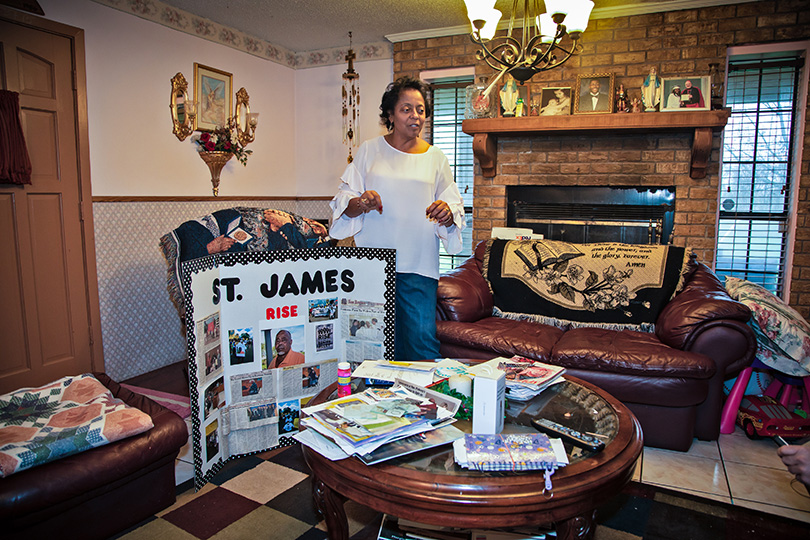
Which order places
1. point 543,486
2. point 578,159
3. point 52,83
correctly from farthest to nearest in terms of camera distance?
1. point 578,159
2. point 52,83
3. point 543,486

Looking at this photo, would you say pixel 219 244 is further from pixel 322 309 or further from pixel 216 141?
pixel 216 141

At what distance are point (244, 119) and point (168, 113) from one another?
0.79 m

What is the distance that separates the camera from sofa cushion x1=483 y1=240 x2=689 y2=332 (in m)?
2.86

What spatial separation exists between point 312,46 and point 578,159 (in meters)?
2.63

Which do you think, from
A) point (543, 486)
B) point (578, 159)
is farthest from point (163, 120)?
point (543, 486)

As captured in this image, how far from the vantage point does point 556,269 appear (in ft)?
10.1

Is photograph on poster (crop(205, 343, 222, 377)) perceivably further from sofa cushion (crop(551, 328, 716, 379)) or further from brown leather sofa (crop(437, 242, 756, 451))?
sofa cushion (crop(551, 328, 716, 379))

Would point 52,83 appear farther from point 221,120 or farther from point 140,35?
point 221,120

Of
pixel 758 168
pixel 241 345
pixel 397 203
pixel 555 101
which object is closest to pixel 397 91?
pixel 397 203

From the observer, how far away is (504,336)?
265 cm

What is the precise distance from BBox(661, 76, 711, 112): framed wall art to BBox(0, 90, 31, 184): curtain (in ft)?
12.9

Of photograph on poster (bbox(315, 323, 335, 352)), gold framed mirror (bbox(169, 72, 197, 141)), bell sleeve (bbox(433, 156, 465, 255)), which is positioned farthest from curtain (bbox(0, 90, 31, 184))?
bell sleeve (bbox(433, 156, 465, 255))

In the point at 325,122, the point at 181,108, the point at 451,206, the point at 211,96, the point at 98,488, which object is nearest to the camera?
the point at 98,488

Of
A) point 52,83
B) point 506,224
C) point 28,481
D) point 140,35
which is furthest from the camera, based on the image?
point 506,224
